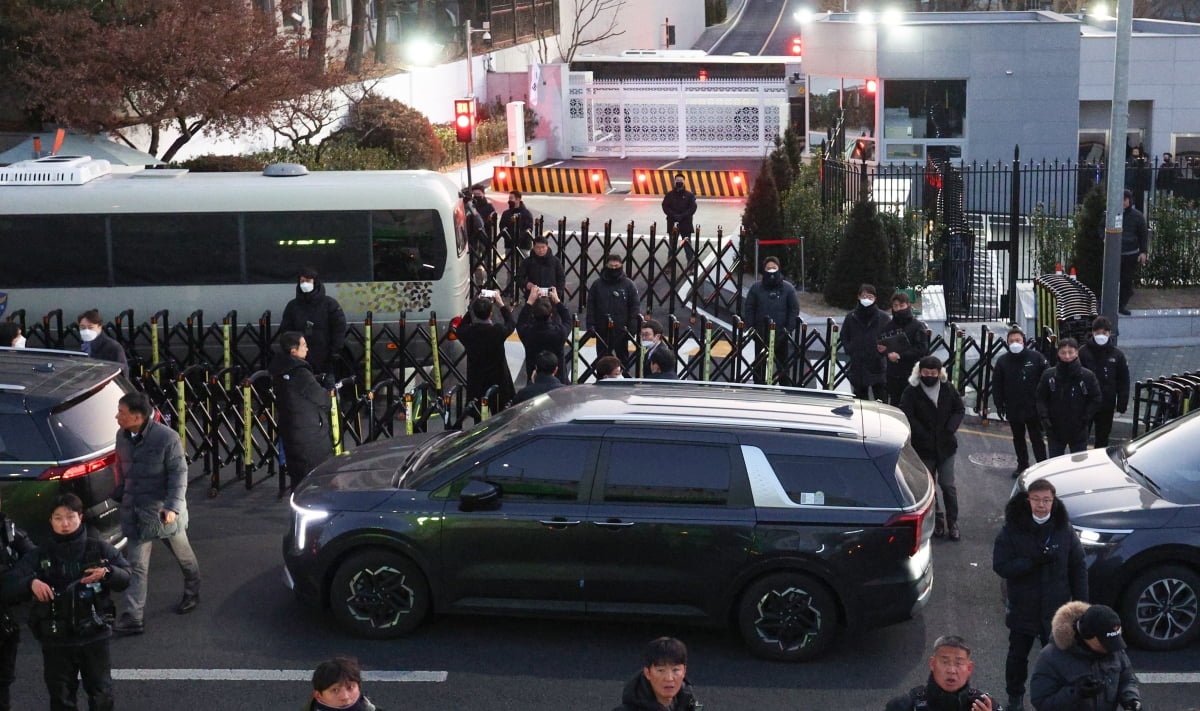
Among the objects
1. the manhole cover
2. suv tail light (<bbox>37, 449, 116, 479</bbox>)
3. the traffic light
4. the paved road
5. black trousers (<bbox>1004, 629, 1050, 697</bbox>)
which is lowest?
the paved road

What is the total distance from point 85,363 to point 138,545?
195 centimetres

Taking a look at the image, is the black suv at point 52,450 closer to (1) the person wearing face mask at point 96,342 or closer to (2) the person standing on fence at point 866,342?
(1) the person wearing face mask at point 96,342

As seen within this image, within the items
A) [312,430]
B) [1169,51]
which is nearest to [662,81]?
[1169,51]

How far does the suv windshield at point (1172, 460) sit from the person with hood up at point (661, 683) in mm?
4493

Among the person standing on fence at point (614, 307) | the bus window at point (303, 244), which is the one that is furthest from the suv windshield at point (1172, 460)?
the bus window at point (303, 244)

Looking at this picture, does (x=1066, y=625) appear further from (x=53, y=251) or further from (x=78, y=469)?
(x=53, y=251)

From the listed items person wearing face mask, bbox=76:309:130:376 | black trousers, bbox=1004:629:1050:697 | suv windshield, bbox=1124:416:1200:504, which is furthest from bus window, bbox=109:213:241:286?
black trousers, bbox=1004:629:1050:697

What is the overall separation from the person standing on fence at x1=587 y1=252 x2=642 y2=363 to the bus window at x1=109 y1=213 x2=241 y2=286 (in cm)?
403

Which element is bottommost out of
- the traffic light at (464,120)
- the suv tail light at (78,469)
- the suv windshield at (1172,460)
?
the suv windshield at (1172,460)

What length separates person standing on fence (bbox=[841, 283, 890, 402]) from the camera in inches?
539

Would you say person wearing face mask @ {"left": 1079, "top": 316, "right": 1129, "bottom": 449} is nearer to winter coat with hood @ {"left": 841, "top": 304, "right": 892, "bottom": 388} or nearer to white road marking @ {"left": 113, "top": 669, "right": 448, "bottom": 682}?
winter coat with hood @ {"left": 841, "top": 304, "right": 892, "bottom": 388}

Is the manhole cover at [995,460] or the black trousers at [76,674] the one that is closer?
the black trousers at [76,674]

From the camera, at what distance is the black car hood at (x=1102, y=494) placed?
30.0ft

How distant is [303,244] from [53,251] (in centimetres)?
273
